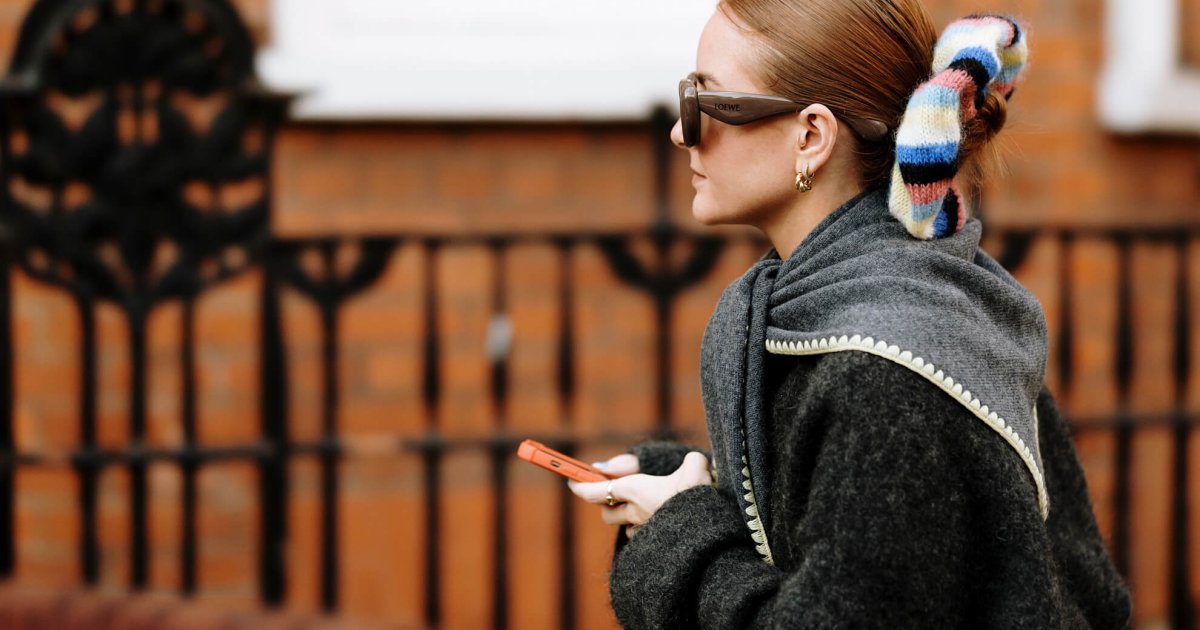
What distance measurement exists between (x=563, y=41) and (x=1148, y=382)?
242 cm

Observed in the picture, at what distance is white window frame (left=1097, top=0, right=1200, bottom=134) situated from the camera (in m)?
4.11

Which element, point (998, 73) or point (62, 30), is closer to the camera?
point (998, 73)

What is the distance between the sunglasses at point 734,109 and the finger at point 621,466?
434mm

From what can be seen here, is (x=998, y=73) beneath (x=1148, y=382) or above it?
above

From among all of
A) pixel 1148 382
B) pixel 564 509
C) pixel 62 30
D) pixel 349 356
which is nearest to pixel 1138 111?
pixel 1148 382

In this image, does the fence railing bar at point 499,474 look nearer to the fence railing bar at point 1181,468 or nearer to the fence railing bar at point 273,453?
the fence railing bar at point 273,453

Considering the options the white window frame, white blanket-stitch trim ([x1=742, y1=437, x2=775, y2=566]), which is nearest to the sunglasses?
white blanket-stitch trim ([x1=742, y1=437, x2=775, y2=566])

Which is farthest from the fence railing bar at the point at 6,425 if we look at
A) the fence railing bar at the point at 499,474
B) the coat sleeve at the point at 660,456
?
the coat sleeve at the point at 660,456

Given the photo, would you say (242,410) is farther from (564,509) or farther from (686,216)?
(686,216)

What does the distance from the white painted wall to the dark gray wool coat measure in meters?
2.42

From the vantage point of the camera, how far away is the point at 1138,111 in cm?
412

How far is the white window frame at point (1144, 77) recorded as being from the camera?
4109mm

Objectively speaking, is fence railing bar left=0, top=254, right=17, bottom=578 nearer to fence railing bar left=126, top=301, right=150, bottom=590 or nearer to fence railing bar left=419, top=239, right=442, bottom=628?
fence railing bar left=126, top=301, right=150, bottom=590

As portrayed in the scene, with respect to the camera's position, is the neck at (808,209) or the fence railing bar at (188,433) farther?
the fence railing bar at (188,433)
